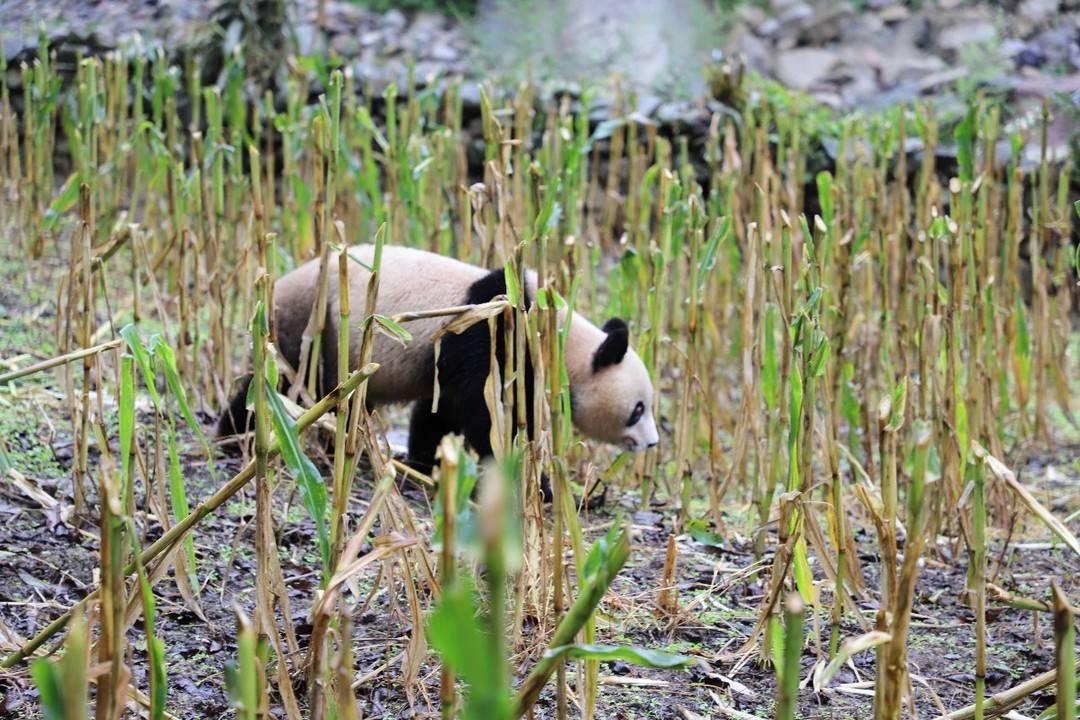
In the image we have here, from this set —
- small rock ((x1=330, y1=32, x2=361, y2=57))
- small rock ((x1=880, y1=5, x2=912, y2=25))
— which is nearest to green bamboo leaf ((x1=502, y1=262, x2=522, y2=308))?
small rock ((x1=330, y1=32, x2=361, y2=57))

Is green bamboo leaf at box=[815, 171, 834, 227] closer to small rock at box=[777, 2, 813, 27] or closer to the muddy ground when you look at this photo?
the muddy ground

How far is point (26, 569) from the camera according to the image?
2.34 metres

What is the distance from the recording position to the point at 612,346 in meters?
3.38

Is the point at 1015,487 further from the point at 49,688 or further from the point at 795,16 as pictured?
the point at 795,16

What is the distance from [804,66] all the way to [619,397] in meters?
6.69

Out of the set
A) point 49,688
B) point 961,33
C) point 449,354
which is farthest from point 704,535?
point 961,33

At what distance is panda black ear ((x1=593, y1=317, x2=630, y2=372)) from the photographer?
3.34 m

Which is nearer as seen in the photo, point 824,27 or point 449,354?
point 449,354

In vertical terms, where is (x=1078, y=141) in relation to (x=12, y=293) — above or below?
above

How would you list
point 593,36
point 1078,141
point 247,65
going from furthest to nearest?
point 593,36 → point 247,65 → point 1078,141

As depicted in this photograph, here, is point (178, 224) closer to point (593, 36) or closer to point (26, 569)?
Answer: point (26, 569)

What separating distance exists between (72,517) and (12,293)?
2.32 meters

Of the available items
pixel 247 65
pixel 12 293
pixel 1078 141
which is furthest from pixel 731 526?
pixel 247 65

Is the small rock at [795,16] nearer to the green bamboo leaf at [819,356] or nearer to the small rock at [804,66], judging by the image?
the small rock at [804,66]
